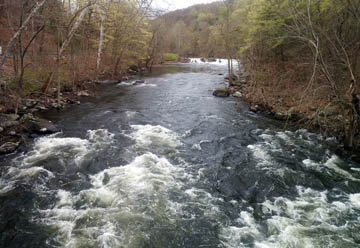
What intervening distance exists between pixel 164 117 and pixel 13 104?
7.05 meters

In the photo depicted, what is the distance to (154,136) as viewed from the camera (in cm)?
1001

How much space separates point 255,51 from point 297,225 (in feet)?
55.2

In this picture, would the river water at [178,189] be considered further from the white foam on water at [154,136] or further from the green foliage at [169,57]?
the green foliage at [169,57]

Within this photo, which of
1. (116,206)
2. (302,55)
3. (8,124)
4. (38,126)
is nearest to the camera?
(116,206)

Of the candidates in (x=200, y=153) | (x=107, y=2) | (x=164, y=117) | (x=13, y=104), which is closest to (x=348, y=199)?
(x=200, y=153)

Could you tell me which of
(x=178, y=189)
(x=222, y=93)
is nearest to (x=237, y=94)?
(x=222, y=93)

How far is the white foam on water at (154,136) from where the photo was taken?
364 inches

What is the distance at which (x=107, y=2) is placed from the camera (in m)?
21.4

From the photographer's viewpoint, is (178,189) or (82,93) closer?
(178,189)

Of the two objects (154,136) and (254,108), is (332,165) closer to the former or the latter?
(154,136)

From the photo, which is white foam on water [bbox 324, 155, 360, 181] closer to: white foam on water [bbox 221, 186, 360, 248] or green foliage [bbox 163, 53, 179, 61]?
white foam on water [bbox 221, 186, 360, 248]

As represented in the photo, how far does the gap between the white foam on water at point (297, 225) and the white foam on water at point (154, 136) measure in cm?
446

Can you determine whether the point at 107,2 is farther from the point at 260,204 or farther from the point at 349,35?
the point at 260,204

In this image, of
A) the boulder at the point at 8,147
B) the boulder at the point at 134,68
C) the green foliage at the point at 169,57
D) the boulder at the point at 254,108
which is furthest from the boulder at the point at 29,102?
the green foliage at the point at 169,57
